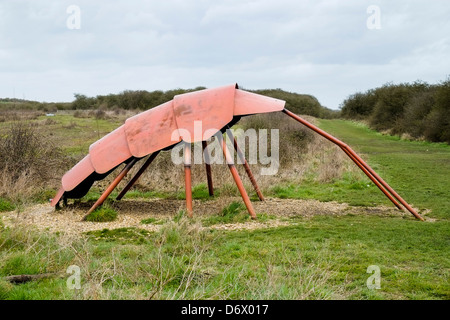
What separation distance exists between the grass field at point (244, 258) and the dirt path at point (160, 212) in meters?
0.29

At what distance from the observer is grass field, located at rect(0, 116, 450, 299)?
4.58 m

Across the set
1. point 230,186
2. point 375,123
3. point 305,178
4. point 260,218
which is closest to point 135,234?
point 260,218

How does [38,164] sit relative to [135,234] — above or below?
above

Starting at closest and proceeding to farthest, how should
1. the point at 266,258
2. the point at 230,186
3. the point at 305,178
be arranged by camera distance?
1. the point at 266,258
2. the point at 230,186
3. the point at 305,178

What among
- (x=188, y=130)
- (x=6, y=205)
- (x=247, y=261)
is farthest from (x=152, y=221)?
(x=6, y=205)

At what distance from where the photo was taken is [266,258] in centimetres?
615

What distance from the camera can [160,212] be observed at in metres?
10.1

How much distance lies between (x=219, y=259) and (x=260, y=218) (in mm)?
2741

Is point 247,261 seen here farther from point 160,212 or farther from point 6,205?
point 6,205

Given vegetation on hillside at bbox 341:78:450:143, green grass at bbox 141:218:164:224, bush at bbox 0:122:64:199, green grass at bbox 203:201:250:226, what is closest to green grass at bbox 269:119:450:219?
green grass at bbox 203:201:250:226

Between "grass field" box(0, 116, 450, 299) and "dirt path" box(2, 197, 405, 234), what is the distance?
29 cm

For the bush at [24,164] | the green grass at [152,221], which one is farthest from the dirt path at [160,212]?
the bush at [24,164]

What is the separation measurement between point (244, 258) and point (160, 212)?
4.23 metres
